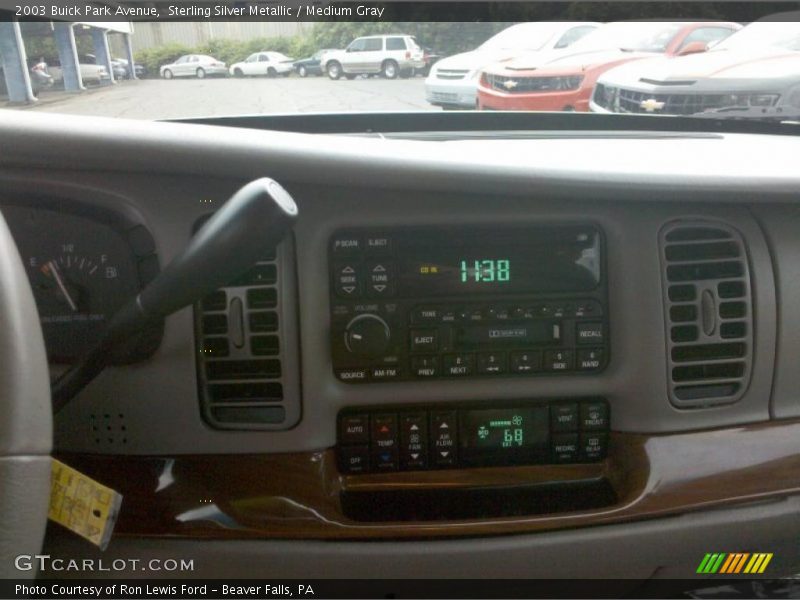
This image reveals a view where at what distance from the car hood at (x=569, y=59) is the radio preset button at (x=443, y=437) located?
892 millimetres

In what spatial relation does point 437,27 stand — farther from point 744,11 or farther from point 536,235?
point 744,11

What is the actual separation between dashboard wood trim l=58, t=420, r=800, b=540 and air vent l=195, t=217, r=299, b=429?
0.09 meters

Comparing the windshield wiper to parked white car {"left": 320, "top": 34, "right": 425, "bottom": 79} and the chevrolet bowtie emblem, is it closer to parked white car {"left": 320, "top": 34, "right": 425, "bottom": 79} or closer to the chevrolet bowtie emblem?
the chevrolet bowtie emblem

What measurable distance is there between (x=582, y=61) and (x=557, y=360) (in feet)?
2.85

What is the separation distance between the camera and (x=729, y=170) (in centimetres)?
147

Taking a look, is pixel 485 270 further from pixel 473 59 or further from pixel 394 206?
pixel 473 59

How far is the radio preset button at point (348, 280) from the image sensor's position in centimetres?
148

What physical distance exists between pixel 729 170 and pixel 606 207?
0.23 metres

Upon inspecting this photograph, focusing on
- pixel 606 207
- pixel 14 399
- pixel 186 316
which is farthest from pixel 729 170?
pixel 14 399

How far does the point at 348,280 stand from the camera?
→ 1.48 m

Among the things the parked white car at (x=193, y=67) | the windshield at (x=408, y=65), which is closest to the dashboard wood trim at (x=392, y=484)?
the windshield at (x=408, y=65)

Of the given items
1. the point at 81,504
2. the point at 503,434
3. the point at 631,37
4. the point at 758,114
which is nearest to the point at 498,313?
the point at 503,434

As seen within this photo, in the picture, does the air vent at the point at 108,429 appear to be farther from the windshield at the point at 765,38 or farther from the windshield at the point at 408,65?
the windshield at the point at 765,38
